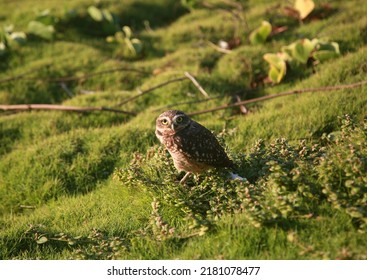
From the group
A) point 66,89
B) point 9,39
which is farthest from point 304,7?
point 9,39

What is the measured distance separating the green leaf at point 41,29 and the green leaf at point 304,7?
4754mm

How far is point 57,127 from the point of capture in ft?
23.1

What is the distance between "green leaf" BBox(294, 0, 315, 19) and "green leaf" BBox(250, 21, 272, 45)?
1074mm

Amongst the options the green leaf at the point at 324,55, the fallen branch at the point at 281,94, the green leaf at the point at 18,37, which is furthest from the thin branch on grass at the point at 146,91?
the green leaf at the point at 18,37

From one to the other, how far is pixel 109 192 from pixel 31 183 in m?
1.10

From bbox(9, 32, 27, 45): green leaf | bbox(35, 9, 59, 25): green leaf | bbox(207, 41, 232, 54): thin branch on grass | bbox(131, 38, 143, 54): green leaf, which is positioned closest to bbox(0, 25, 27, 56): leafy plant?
bbox(9, 32, 27, 45): green leaf

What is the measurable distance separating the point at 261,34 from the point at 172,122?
14.8 feet

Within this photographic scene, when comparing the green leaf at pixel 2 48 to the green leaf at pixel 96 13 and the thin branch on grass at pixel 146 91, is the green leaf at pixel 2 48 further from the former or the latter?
the thin branch on grass at pixel 146 91

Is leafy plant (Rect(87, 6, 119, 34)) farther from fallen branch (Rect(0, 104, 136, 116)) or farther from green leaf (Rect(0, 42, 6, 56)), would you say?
fallen branch (Rect(0, 104, 136, 116))

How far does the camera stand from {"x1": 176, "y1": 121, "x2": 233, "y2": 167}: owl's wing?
4539mm

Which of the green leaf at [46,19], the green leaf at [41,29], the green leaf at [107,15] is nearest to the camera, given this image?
the green leaf at [41,29]

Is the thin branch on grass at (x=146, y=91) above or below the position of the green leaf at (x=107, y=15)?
below

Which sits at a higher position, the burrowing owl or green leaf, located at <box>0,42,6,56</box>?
the burrowing owl

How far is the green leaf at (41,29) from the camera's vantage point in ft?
31.3
